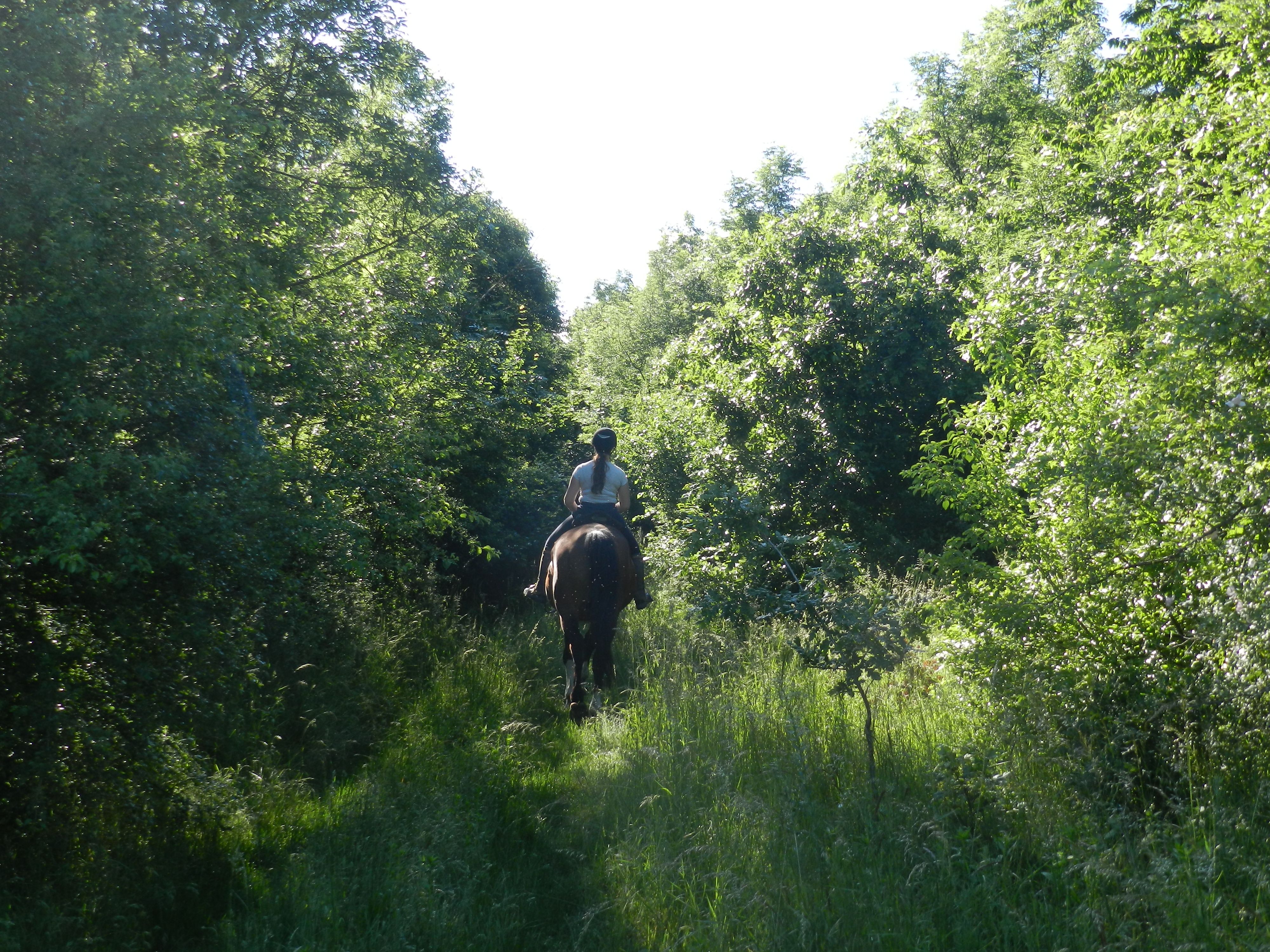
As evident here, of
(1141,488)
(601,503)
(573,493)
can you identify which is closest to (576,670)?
(601,503)

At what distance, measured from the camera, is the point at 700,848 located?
476 cm

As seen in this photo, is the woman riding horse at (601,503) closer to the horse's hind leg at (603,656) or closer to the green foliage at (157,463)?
the horse's hind leg at (603,656)

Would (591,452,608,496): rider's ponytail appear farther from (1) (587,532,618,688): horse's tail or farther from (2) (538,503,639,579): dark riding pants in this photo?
(1) (587,532,618,688): horse's tail

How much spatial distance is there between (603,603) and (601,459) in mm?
1791

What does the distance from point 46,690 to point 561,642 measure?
6.82 meters

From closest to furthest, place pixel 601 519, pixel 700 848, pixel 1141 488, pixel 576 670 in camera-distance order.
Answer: pixel 1141 488, pixel 700 848, pixel 576 670, pixel 601 519

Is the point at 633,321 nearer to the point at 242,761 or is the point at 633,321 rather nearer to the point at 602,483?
the point at 602,483

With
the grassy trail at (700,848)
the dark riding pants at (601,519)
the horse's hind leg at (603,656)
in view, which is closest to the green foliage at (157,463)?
the grassy trail at (700,848)

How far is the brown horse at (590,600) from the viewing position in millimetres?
8805

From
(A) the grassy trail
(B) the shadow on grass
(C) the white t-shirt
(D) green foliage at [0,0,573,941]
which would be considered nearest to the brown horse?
(C) the white t-shirt

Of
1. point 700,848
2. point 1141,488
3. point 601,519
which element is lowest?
point 700,848

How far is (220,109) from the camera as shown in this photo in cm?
691

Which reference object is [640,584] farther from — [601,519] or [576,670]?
[576,670]

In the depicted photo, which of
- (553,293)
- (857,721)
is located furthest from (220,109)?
(553,293)
